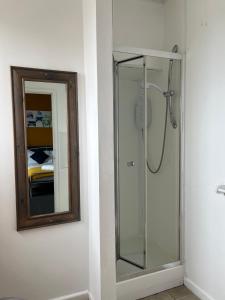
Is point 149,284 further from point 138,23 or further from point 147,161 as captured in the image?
point 138,23

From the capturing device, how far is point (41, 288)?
1925 millimetres

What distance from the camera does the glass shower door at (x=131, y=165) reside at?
2.56m

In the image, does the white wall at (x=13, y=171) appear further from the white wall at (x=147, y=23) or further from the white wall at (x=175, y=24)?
the white wall at (x=175, y=24)

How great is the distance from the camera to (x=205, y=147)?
1987mm

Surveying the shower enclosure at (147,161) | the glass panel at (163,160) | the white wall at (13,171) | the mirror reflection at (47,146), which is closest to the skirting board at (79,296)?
the white wall at (13,171)

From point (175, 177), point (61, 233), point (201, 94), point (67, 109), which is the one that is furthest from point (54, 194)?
point (201, 94)

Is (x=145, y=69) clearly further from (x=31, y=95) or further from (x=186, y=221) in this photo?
(x=186, y=221)

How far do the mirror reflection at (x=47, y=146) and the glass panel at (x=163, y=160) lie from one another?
3.39 ft

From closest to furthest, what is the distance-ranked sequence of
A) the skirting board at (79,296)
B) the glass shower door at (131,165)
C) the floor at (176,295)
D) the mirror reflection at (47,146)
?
the mirror reflection at (47,146)
the skirting board at (79,296)
the floor at (176,295)
the glass shower door at (131,165)

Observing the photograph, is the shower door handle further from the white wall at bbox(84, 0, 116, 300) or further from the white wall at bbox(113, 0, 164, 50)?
the white wall at bbox(113, 0, 164, 50)

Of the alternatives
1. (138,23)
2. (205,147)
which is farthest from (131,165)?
(138,23)

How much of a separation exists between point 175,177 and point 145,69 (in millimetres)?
1110

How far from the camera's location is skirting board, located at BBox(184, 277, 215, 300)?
203cm

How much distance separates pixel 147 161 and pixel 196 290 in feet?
4.21
